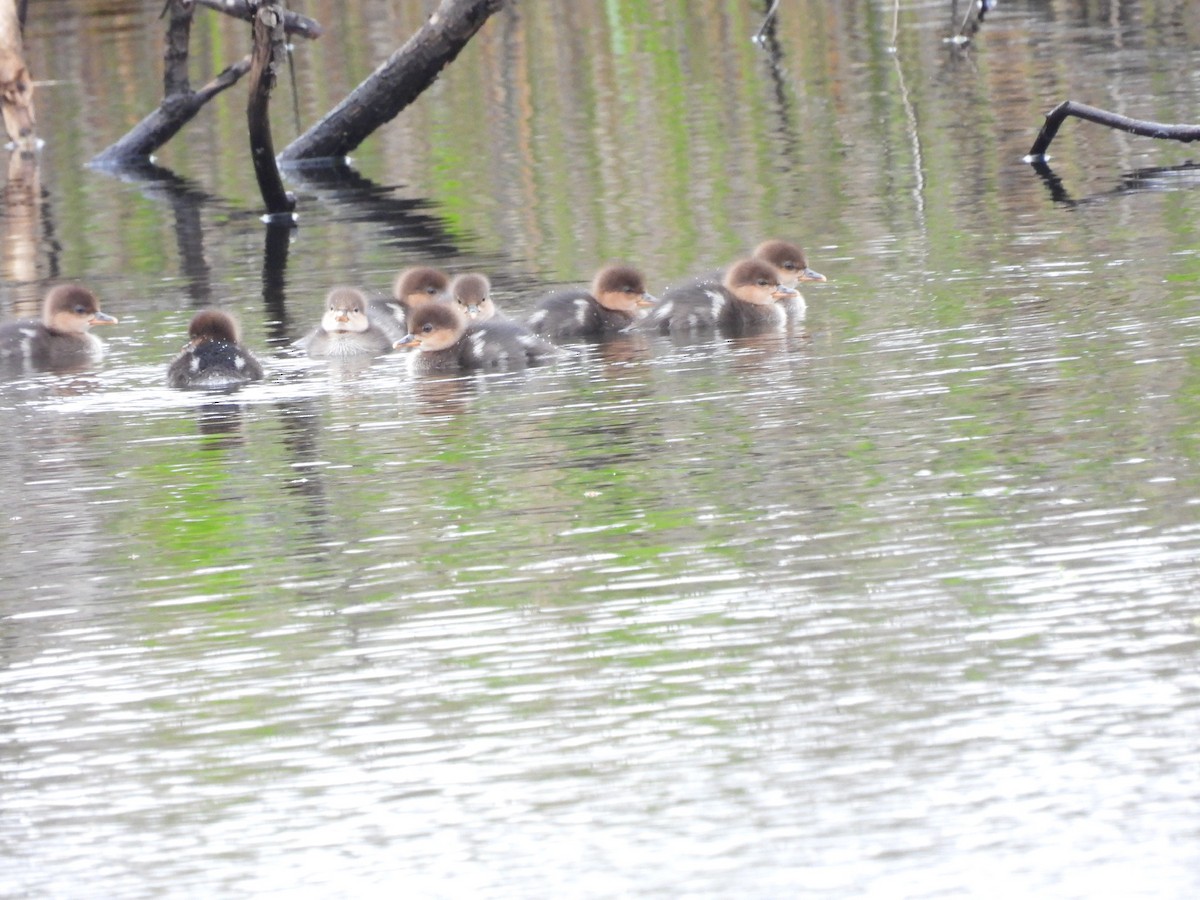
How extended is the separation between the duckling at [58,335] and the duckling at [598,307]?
1.59m

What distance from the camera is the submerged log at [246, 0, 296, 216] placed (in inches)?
435

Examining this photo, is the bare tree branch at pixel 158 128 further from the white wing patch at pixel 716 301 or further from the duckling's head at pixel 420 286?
the white wing patch at pixel 716 301

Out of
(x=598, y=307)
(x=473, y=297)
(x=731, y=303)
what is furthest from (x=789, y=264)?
(x=473, y=297)

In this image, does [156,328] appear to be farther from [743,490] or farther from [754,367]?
[743,490]

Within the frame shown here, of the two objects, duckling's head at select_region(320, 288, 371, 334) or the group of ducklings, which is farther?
duckling's head at select_region(320, 288, 371, 334)

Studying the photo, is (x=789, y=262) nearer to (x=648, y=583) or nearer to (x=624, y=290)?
(x=624, y=290)

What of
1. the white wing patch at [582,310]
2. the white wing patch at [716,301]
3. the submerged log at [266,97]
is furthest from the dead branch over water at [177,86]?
the white wing patch at [716,301]

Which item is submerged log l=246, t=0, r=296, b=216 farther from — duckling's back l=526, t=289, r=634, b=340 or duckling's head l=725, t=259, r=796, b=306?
duckling's head l=725, t=259, r=796, b=306

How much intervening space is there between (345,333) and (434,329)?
1.97 feet

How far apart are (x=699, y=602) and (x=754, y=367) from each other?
9.34 feet

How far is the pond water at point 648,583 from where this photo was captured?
3.56 m

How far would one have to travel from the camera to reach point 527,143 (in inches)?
583

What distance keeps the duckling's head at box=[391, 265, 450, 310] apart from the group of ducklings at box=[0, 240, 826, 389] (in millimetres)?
116

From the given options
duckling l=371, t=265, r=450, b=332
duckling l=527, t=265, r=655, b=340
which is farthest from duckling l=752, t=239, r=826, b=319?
duckling l=371, t=265, r=450, b=332
